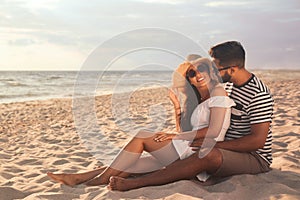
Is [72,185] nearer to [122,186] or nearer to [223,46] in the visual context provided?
[122,186]

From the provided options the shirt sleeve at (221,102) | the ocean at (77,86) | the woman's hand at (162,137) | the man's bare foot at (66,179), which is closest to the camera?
the shirt sleeve at (221,102)

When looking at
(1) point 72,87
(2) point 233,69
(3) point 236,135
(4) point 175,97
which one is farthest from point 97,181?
(1) point 72,87

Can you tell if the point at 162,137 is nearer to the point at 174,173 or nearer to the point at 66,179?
the point at 174,173

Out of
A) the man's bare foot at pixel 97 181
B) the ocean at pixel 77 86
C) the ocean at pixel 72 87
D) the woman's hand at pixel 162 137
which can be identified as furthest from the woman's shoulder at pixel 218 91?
the ocean at pixel 72 87

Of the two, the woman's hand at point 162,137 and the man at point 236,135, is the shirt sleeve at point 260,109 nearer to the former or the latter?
the man at point 236,135

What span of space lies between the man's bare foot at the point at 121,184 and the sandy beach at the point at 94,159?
0.05 m

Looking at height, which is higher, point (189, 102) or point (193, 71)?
point (193, 71)

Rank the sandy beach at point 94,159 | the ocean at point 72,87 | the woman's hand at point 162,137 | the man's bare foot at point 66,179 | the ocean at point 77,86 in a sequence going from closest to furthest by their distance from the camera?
1. the sandy beach at point 94,159
2. the woman's hand at point 162,137
3. the man's bare foot at point 66,179
4. the ocean at point 72,87
5. the ocean at point 77,86

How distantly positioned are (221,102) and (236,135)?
320 mm

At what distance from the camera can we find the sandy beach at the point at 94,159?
3051 mm

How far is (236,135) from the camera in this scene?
10.8 feet

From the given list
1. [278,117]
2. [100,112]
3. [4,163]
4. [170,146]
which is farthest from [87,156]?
[100,112]

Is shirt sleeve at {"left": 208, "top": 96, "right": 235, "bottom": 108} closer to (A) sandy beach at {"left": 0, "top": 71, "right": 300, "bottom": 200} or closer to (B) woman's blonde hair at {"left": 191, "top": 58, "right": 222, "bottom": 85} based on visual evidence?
(B) woman's blonde hair at {"left": 191, "top": 58, "right": 222, "bottom": 85}

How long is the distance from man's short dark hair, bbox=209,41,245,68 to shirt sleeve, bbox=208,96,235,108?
10.6 inches
